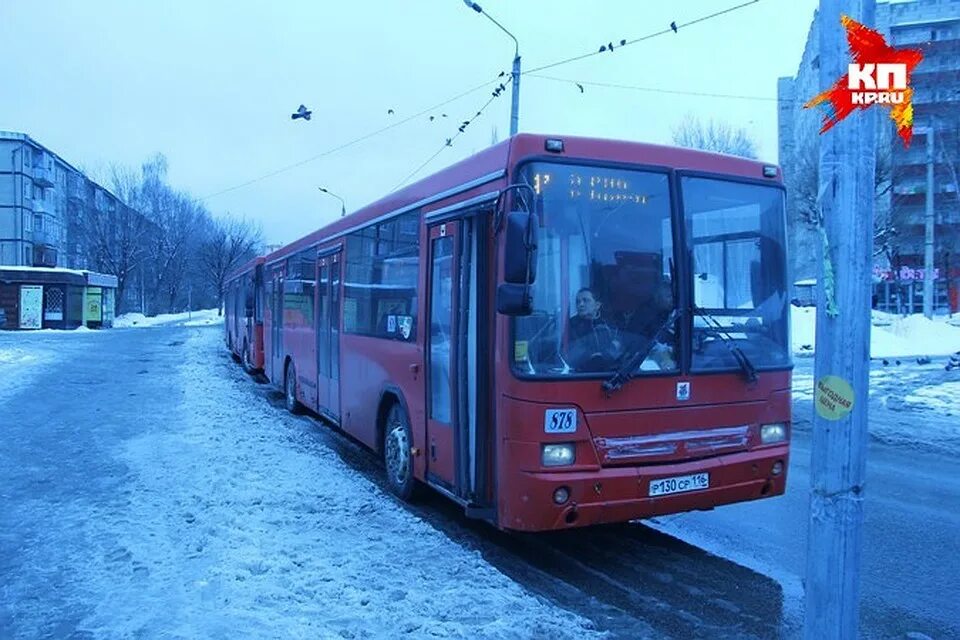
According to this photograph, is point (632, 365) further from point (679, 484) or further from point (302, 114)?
point (302, 114)

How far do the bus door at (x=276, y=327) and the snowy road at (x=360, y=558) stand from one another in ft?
16.2

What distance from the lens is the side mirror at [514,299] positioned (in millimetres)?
4621

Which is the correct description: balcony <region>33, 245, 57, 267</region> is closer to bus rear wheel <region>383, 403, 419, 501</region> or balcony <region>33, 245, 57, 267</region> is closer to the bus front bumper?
bus rear wheel <region>383, 403, 419, 501</region>

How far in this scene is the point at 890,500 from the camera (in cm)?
727

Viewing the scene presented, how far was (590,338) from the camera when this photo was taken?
504 centimetres

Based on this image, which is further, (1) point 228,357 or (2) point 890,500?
(1) point 228,357

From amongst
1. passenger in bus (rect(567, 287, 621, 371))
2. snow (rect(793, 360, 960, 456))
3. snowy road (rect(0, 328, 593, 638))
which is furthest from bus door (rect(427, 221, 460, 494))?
snow (rect(793, 360, 960, 456))

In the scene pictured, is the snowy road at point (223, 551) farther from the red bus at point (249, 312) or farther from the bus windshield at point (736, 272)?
the red bus at point (249, 312)

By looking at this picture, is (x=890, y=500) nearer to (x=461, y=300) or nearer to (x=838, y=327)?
(x=461, y=300)

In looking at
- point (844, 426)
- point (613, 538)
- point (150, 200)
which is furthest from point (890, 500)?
point (150, 200)

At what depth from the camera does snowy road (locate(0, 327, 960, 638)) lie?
4305mm

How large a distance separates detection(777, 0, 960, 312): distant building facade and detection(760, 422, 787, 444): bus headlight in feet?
97.7

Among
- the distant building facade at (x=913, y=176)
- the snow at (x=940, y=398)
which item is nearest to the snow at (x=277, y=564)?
the snow at (x=940, y=398)

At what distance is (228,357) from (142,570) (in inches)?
881
